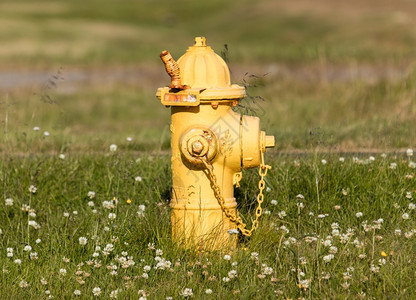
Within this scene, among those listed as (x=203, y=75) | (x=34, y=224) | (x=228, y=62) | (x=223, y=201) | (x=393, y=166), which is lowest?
(x=34, y=224)

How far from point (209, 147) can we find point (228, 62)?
3.28 ft

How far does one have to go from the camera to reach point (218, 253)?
4.66 metres

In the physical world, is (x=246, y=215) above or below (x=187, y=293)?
above

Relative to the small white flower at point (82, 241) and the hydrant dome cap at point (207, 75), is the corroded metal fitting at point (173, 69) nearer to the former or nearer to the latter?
the hydrant dome cap at point (207, 75)

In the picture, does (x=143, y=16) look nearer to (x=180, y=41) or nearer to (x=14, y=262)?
(x=180, y=41)

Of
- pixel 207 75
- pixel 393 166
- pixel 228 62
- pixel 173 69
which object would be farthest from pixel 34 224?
pixel 393 166

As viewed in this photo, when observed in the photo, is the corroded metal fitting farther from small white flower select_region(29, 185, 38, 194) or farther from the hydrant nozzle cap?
small white flower select_region(29, 185, 38, 194)

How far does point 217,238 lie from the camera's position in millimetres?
4762

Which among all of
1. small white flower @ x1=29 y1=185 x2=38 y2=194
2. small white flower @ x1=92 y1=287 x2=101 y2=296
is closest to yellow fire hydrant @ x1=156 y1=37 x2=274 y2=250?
small white flower @ x1=92 y1=287 x2=101 y2=296

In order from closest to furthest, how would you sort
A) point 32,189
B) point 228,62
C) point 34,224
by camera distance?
point 34,224
point 228,62
point 32,189

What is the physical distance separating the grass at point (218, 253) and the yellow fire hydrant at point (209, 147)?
0.17m

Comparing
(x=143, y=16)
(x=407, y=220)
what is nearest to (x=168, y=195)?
(x=407, y=220)

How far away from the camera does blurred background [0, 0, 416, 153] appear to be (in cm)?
859

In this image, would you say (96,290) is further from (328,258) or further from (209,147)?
(328,258)
